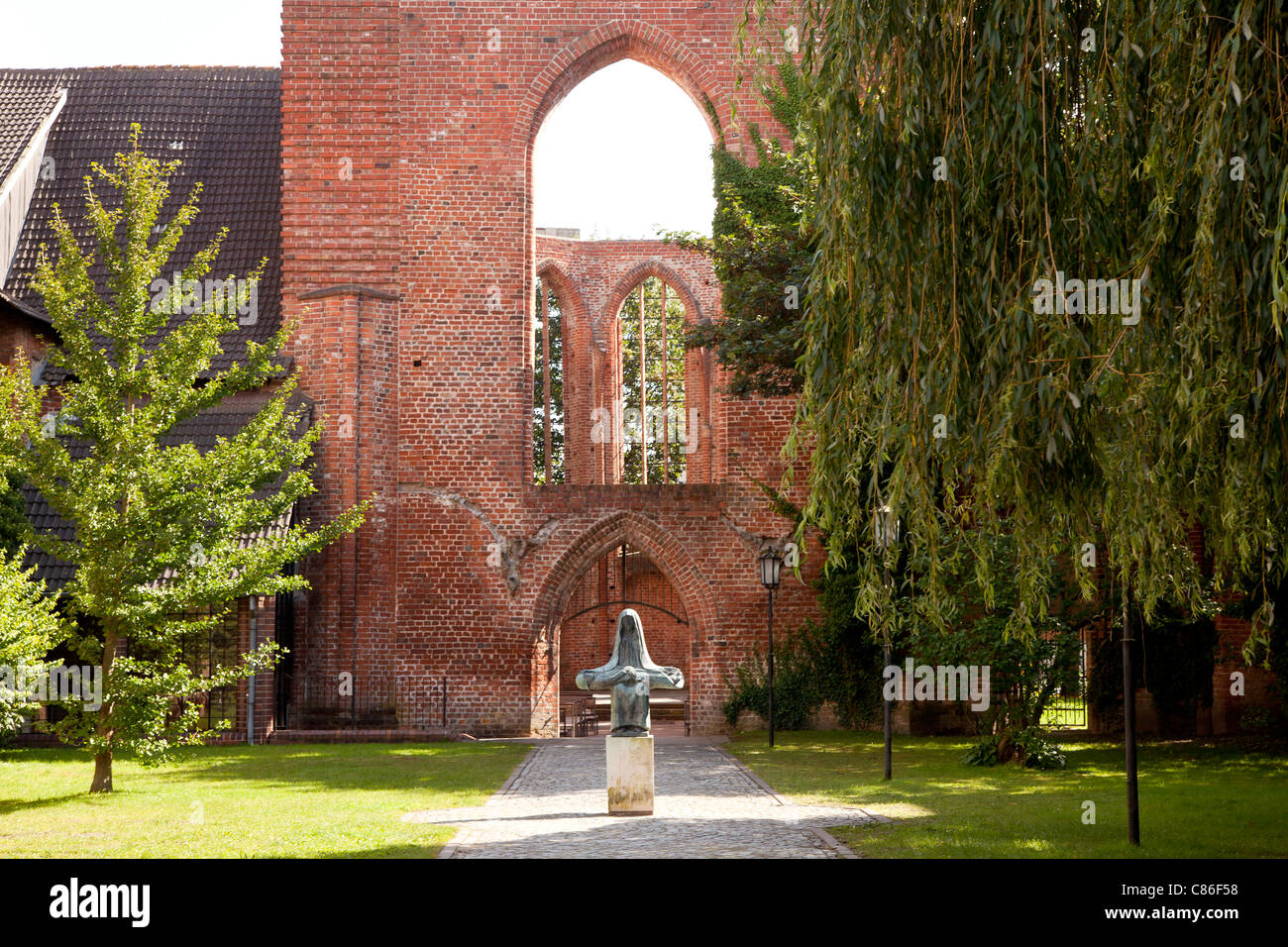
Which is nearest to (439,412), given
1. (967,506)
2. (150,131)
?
(150,131)

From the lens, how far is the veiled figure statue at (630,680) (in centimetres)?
1039

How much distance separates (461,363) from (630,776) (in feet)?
37.5

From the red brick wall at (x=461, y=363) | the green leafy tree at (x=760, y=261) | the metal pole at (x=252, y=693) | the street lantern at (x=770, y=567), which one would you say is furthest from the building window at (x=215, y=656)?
the green leafy tree at (x=760, y=261)

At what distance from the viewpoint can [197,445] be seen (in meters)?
19.6

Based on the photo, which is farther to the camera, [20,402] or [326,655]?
[326,655]

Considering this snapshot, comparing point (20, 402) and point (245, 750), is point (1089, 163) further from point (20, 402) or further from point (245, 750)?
point (245, 750)

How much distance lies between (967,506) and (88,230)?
18985 mm

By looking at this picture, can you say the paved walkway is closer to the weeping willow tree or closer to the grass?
the grass

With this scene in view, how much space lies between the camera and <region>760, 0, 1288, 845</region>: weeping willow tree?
18.3ft

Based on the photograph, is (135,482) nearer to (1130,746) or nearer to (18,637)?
(18,637)

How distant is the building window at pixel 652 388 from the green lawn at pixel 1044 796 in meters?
16.3

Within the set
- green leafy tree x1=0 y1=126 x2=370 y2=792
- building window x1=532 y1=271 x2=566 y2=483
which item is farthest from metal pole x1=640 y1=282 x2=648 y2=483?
green leafy tree x1=0 y1=126 x2=370 y2=792

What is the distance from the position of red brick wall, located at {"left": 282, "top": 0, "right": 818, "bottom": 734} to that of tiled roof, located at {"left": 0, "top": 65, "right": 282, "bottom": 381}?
1.84 meters

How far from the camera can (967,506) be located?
715cm
